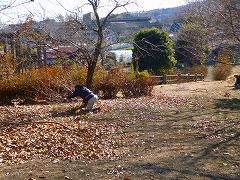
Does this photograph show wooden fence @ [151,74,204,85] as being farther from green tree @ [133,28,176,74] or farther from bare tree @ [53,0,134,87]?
bare tree @ [53,0,134,87]

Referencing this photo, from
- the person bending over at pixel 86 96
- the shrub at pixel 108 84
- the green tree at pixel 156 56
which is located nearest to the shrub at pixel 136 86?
the shrub at pixel 108 84

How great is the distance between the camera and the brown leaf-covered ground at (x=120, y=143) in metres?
6.44

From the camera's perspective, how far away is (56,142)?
8.17 m

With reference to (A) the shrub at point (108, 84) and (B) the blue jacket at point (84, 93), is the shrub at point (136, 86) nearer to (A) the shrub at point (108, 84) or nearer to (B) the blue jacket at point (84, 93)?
(A) the shrub at point (108, 84)

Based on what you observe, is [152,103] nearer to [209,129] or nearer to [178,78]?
[209,129]

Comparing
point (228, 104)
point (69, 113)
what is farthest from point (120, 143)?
point (228, 104)

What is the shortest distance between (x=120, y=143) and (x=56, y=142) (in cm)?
131

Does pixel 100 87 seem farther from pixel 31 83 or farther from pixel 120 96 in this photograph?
pixel 31 83

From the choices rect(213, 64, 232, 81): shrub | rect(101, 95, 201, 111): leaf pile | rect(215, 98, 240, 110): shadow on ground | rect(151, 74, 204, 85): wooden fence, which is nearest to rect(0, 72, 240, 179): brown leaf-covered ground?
rect(101, 95, 201, 111): leaf pile

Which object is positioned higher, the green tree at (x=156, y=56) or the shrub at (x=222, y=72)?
the green tree at (x=156, y=56)

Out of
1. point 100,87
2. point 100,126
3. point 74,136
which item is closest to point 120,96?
point 100,87

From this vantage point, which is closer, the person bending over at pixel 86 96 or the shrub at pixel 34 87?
the person bending over at pixel 86 96

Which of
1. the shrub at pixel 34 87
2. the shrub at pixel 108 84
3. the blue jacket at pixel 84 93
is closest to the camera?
the blue jacket at pixel 84 93

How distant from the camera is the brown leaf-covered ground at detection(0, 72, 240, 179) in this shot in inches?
253
